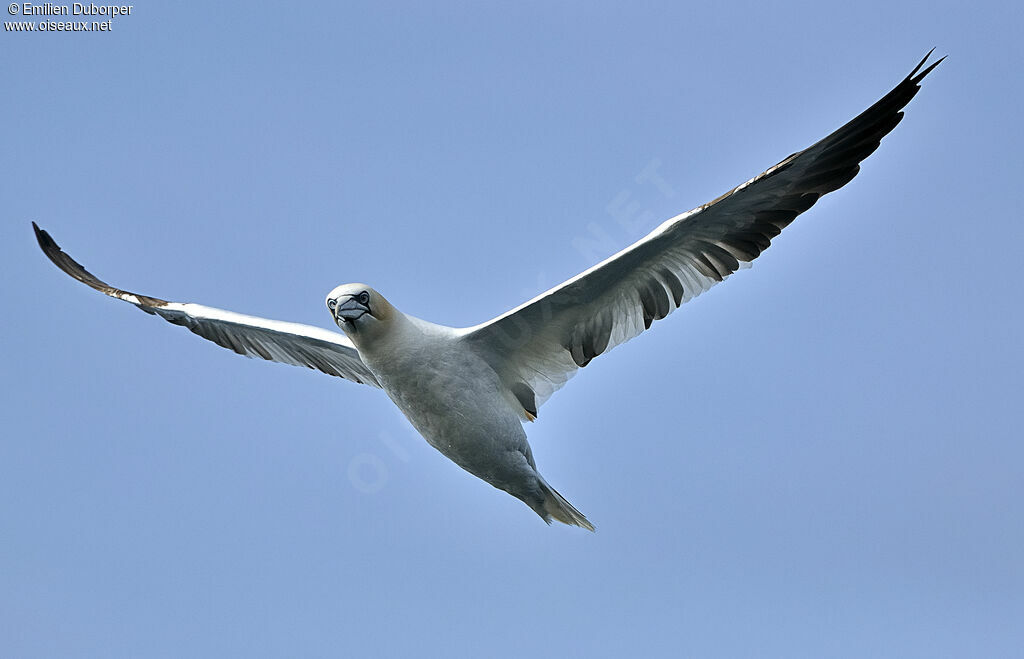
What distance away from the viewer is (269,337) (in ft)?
44.9

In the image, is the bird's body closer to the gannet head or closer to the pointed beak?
the gannet head

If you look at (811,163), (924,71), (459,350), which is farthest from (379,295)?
(924,71)

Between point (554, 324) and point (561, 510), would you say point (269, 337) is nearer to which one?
point (554, 324)

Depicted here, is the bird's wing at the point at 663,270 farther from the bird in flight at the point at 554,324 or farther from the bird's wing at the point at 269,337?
the bird's wing at the point at 269,337

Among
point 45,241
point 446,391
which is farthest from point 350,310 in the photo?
point 45,241

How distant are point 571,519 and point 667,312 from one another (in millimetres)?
2689

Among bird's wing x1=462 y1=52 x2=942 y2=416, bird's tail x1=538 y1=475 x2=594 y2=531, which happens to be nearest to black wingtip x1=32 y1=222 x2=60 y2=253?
bird's wing x1=462 y1=52 x2=942 y2=416

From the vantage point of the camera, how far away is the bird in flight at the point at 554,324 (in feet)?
33.2

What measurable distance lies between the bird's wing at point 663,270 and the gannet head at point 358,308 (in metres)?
0.90

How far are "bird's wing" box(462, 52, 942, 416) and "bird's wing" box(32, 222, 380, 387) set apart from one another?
2.10 meters

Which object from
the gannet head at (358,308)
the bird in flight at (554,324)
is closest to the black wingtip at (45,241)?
the bird in flight at (554,324)

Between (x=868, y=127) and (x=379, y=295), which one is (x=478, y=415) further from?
(x=868, y=127)

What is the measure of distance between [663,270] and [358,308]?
283cm

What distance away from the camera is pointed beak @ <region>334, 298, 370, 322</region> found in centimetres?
1094
